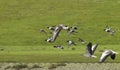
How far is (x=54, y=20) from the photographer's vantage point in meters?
66.1

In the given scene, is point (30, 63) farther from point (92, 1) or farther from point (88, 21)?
point (92, 1)

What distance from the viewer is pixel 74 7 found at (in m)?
71.9

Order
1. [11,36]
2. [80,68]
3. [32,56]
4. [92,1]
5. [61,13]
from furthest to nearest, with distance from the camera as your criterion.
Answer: [92,1], [61,13], [11,36], [32,56], [80,68]

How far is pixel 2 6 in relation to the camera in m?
72.2

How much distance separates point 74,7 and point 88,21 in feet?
23.5

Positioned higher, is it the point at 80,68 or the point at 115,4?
the point at 80,68

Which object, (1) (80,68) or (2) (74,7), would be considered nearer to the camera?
(1) (80,68)

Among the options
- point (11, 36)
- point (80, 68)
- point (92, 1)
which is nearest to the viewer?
point (80, 68)

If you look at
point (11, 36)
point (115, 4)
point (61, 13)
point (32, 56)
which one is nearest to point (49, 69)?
point (32, 56)

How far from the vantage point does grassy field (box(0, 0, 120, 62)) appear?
180ft

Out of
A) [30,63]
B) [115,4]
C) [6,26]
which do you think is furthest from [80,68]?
[115,4]

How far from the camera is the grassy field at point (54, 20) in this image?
180ft

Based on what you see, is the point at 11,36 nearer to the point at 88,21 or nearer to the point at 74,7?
the point at 88,21

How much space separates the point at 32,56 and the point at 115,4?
3573 cm
